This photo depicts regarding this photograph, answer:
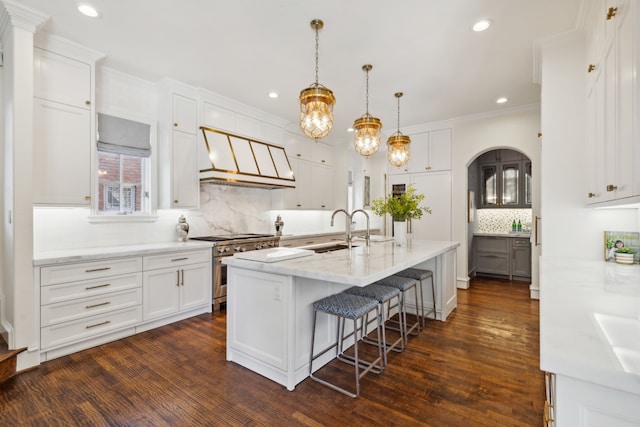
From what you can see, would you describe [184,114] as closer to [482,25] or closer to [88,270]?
[88,270]

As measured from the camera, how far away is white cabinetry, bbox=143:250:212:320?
3.28m

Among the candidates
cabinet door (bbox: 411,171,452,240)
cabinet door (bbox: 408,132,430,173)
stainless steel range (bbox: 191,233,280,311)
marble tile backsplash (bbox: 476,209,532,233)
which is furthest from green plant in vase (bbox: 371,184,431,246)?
marble tile backsplash (bbox: 476,209,532,233)

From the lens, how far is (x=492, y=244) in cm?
599

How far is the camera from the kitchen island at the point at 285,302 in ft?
6.99

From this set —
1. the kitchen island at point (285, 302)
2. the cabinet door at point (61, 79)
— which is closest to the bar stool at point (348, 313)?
the kitchen island at point (285, 302)

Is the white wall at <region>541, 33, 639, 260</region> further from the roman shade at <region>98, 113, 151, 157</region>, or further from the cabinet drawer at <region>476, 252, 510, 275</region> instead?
the roman shade at <region>98, 113, 151, 157</region>

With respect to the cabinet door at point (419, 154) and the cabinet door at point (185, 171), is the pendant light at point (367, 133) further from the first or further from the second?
the cabinet door at point (419, 154)

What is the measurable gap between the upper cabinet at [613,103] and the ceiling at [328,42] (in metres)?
0.65

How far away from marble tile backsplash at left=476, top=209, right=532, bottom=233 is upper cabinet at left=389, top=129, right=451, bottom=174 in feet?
5.98

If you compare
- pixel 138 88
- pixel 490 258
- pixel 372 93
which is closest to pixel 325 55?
pixel 372 93

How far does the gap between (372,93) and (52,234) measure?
4.04 metres

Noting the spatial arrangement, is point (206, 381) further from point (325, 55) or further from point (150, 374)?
point (325, 55)

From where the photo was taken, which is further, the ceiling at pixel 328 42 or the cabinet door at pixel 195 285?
the cabinet door at pixel 195 285

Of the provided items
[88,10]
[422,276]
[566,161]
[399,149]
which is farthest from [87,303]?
[566,161]
